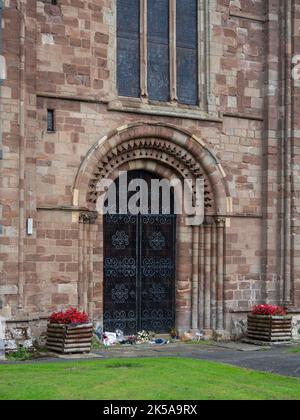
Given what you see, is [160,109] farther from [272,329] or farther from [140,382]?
[140,382]

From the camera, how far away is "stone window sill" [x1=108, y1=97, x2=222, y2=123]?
65.4 feet

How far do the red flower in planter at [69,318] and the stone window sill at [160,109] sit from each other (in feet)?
16.8

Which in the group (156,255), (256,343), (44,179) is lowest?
(256,343)

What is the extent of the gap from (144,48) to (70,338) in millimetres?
7595

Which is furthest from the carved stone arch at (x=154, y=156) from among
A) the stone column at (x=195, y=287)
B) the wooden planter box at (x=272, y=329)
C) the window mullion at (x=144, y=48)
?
the wooden planter box at (x=272, y=329)

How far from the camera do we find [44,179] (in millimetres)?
18812

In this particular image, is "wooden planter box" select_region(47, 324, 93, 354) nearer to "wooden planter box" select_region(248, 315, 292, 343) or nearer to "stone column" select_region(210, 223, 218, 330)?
"stone column" select_region(210, 223, 218, 330)

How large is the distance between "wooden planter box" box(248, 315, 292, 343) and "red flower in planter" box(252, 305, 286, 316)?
3.3 inches

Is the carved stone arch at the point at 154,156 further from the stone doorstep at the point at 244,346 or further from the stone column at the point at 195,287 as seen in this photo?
the stone doorstep at the point at 244,346

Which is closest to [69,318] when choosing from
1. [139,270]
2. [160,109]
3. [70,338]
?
[70,338]
